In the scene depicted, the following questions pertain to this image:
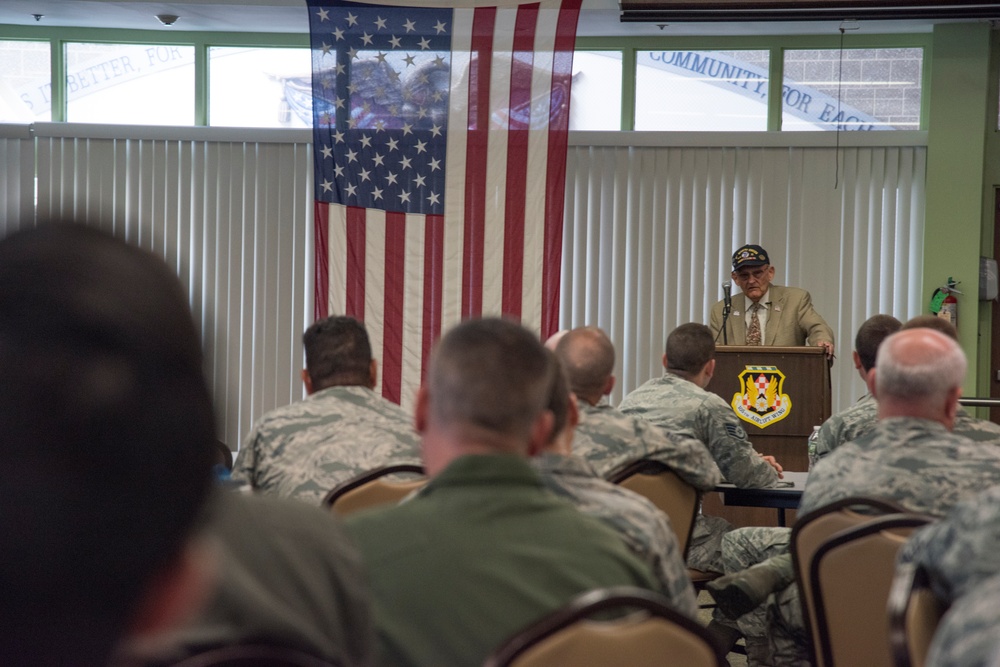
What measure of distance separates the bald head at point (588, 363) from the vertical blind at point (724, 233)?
479 cm

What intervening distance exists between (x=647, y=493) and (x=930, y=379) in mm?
926

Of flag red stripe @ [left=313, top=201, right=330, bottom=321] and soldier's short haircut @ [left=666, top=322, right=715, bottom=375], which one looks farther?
flag red stripe @ [left=313, top=201, right=330, bottom=321]

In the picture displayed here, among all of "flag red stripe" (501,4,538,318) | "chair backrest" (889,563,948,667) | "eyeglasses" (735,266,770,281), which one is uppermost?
"flag red stripe" (501,4,538,318)

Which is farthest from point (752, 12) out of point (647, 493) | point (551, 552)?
point (551, 552)

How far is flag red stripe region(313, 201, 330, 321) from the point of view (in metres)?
6.68

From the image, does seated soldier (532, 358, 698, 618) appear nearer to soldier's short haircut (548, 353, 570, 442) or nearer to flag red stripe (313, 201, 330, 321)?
soldier's short haircut (548, 353, 570, 442)

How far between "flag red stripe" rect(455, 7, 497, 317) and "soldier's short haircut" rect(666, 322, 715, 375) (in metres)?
2.63

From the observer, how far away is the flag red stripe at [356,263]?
6711mm

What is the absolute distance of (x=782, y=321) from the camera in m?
6.75

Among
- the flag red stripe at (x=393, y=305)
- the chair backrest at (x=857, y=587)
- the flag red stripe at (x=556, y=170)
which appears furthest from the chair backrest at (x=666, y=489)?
the flag red stripe at (x=393, y=305)

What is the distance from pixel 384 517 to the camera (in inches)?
64.7

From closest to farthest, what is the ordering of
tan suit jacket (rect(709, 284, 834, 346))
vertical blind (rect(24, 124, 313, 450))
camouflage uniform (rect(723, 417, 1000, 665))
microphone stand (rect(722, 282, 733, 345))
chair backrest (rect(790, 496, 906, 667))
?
chair backrest (rect(790, 496, 906, 667)) → camouflage uniform (rect(723, 417, 1000, 665)) → microphone stand (rect(722, 282, 733, 345)) → tan suit jacket (rect(709, 284, 834, 346)) → vertical blind (rect(24, 124, 313, 450))

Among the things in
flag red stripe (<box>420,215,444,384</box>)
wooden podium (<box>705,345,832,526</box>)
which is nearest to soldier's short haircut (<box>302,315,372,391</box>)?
wooden podium (<box>705,345,832,526</box>)

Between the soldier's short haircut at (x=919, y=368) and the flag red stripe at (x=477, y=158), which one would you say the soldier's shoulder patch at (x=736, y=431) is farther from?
the flag red stripe at (x=477, y=158)
